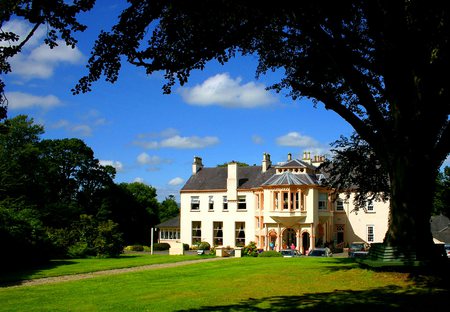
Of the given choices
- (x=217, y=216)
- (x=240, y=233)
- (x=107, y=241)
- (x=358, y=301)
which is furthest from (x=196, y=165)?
(x=358, y=301)

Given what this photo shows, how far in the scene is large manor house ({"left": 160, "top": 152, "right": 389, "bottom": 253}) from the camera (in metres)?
52.6

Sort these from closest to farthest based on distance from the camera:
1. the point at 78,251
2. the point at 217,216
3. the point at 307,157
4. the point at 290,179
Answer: the point at 78,251
the point at 290,179
the point at 307,157
the point at 217,216

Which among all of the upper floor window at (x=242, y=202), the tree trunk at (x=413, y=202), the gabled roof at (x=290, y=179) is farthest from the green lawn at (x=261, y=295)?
the upper floor window at (x=242, y=202)

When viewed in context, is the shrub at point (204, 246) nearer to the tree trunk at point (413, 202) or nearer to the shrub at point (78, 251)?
the shrub at point (78, 251)

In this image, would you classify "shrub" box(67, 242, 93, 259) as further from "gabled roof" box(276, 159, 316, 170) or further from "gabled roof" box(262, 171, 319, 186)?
"gabled roof" box(276, 159, 316, 170)

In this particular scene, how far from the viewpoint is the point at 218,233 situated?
6162 cm

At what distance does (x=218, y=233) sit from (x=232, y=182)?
278 inches

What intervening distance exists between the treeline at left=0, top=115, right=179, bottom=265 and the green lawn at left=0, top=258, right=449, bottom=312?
17733 mm

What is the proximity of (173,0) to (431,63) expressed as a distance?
6.12 metres

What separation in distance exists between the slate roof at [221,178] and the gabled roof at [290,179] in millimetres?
4259

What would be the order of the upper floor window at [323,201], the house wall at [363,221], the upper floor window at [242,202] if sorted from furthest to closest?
the upper floor window at [242,202]
the house wall at [363,221]
the upper floor window at [323,201]

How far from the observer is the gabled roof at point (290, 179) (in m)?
52.8

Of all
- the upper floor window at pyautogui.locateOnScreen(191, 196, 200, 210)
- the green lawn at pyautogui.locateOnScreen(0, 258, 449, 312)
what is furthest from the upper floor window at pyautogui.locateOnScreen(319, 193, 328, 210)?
the green lawn at pyautogui.locateOnScreen(0, 258, 449, 312)

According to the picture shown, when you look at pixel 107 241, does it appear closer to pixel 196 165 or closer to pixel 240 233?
pixel 240 233
